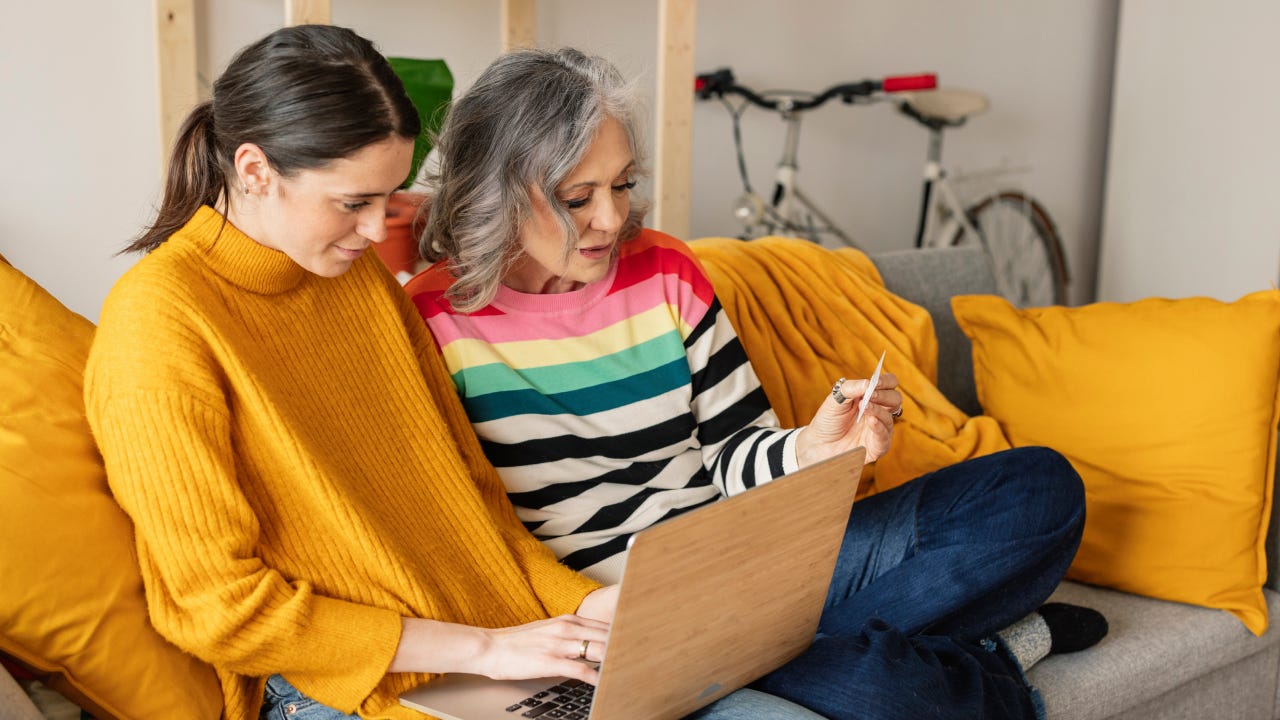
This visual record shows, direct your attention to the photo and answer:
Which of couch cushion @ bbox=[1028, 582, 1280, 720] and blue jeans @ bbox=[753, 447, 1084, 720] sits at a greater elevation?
blue jeans @ bbox=[753, 447, 1084, 720]

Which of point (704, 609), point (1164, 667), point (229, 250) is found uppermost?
point (229, 250)

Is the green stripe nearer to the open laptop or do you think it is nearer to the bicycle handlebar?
the open laptop

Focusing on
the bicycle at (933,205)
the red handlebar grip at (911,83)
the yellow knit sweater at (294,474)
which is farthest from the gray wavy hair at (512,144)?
the red handlebar grip at (911,83)

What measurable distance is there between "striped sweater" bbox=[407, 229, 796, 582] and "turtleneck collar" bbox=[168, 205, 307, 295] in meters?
0.28

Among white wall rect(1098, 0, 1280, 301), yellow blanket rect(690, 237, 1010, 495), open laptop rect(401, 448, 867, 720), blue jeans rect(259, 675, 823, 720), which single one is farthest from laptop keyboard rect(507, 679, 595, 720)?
white wall rect(1098, 0, 1280, 301)

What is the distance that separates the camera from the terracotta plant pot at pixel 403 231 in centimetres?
147

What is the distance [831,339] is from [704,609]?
96 centimetres

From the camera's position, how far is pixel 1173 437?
5.75ft

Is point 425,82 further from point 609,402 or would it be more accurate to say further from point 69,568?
point 69,568

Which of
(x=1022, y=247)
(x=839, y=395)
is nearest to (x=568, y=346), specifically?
(x=839, y=395)

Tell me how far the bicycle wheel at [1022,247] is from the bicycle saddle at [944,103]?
51 centimetres

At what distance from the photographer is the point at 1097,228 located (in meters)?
4.44

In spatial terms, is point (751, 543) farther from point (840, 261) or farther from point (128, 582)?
point (840, 261)

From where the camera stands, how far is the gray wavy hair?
1.30 m
